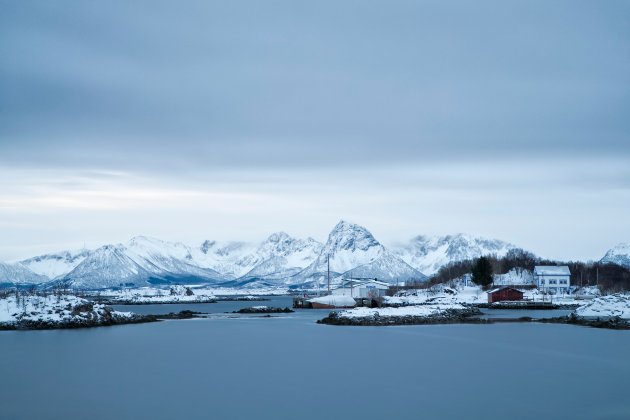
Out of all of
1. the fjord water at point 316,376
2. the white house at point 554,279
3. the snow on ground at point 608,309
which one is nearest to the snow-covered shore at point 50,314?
the fjord water at point 316,376

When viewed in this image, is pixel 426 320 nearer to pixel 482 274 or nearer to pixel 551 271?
pixel 482 274

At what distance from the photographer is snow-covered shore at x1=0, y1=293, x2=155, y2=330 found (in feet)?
129

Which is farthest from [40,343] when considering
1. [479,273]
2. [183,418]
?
[479,273]

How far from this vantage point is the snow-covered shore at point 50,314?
129ft

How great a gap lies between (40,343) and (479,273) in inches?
2279

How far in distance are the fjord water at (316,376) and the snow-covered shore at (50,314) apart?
12.3ft

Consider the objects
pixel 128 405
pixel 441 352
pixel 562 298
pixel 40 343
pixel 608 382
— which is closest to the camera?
pixel 128 405

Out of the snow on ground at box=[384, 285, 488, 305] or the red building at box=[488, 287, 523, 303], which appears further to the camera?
the snow on ground at box=[384, 285, 488, 305]

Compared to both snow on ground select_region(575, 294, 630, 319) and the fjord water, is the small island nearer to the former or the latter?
the fjord water

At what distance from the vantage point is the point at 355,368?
22.9 m

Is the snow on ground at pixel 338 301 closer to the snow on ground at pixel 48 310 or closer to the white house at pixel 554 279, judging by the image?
the white house at pixel 554 279

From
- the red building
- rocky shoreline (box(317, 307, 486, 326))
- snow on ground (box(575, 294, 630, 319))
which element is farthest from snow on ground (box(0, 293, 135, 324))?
the red building

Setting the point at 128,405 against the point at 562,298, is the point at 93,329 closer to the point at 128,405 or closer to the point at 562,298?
the point at 128,405

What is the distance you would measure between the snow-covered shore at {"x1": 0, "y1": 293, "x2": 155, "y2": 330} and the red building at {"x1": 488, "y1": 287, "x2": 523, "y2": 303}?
1558 inches
